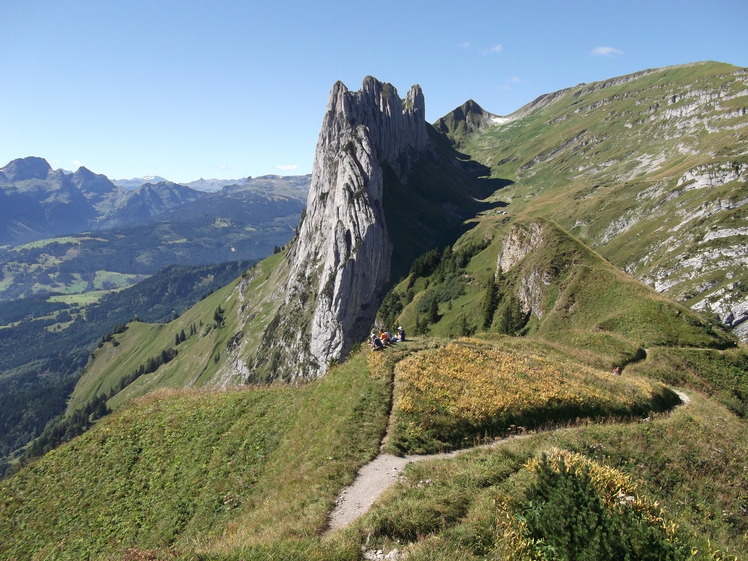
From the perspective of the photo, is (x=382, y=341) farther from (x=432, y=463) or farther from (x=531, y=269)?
(x=531, y=269)

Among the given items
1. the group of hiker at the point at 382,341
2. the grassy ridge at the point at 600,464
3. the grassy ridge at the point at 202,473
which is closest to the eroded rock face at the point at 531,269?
the group of hiker at the point at 382,341

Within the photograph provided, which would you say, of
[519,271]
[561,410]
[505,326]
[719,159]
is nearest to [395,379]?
[561,410]

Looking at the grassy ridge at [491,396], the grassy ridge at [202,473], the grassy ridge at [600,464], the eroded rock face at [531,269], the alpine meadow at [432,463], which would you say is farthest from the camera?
the eroded rock face at [531,269]

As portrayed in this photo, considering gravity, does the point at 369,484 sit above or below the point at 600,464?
below

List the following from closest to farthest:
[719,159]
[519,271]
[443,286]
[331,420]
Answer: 1. [331,420]
2. [519,271]
3. [443,286]
4. [719,159]

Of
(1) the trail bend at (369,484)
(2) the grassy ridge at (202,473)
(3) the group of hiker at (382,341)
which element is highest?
(3) the group of hiker at (382,341)

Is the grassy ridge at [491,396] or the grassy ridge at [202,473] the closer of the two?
the grassy ridge at [202,473]

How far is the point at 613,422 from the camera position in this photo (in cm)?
2648

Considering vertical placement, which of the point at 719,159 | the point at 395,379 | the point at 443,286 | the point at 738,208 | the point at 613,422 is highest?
the point at 719,159

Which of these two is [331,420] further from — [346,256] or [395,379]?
[346,256]

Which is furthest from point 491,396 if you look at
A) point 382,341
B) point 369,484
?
point 382,341

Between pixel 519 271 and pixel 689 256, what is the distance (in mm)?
96412

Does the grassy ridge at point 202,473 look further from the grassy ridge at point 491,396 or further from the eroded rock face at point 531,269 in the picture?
the eroded rock face at point 531,269

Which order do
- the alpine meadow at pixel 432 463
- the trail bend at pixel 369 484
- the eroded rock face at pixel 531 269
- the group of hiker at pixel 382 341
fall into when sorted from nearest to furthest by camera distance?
1. the alpine meadow at pixel 432 463
2. the trail bend at pixel 369 484
3. the group of hiker at pixel 382 341
4. the eroded rock face at pixel 531 269
